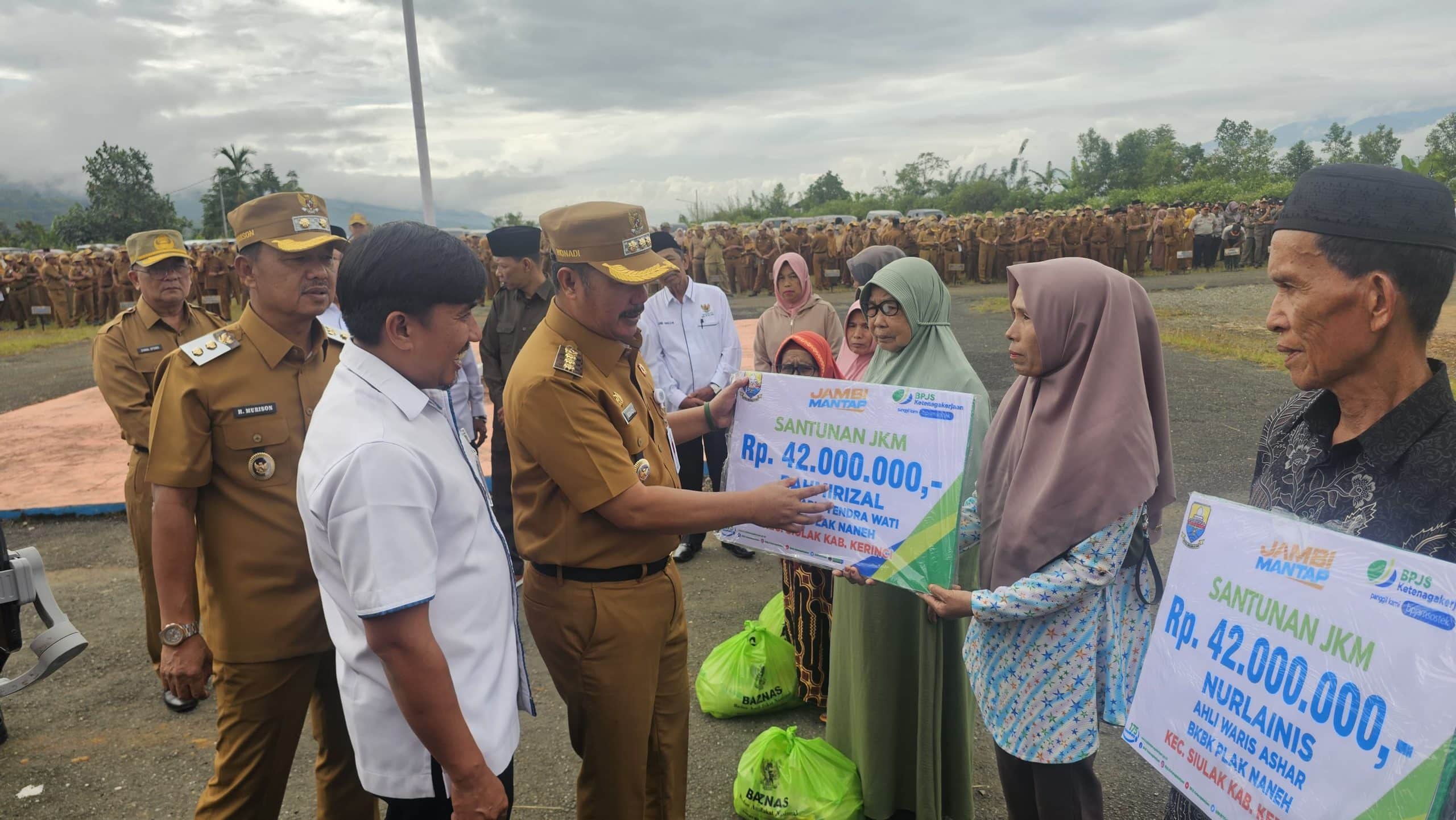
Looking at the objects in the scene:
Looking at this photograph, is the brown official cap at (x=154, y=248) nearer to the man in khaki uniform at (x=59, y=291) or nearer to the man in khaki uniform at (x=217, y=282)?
the man in khaki uniform at (x=217, y=282)

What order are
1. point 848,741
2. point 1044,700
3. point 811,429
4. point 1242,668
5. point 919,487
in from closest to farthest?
point 1242,668 < point 1044,700 < point 919,487 < point 811,429 < point 848,741

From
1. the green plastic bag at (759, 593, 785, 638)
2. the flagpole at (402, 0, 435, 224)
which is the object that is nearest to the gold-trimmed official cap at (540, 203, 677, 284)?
the green plastic bag at (759, 593, 785, 638)

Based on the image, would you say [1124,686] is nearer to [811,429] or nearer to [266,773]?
[811,429]

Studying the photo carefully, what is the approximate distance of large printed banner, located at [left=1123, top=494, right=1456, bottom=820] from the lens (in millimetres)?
1234

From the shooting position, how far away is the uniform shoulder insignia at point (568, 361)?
2.23 metres

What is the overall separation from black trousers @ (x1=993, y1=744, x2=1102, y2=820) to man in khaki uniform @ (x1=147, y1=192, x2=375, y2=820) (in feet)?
6.51

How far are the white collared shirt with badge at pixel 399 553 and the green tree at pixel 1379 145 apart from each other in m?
74.0

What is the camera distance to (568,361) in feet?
7.39

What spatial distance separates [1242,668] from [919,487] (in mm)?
1011

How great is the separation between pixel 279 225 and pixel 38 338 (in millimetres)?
22473

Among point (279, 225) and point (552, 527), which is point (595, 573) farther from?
Answer: point (279, 225)

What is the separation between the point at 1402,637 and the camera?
1.27 meters

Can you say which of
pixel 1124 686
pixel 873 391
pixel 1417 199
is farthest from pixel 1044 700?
pixel 1417 199

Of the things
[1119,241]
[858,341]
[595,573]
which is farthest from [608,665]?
[1119,241]
